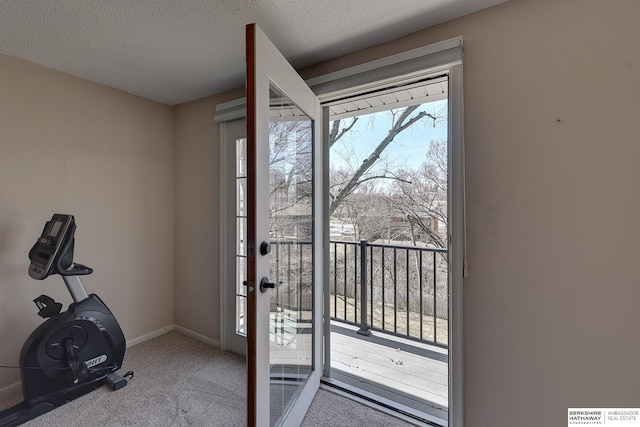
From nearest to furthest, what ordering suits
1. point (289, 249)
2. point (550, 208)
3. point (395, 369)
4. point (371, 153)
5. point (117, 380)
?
point (550, 208) < point (289, 249) < point (117, 380) < point (395, 369) < point (371, 153)

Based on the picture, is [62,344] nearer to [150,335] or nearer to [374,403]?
[150,335]

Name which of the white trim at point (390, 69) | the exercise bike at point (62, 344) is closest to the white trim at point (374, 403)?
the exercise bike at point (62, 344)

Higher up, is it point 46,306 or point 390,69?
point 390,69

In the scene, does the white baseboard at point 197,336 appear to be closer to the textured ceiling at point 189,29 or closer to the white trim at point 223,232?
the white trim at point 223,232

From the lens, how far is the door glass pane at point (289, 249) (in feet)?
4.16

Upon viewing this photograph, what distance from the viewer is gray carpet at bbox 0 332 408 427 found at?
1522 mm

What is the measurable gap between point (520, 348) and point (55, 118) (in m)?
3.28

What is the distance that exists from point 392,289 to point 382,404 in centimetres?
119

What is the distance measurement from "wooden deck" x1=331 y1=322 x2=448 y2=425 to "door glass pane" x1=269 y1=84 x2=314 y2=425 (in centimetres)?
55

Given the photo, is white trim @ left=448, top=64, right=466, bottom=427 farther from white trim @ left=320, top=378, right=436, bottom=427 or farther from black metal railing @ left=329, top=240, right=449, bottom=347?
black metal railing @ left=329, top=240, right=449, bottom=347

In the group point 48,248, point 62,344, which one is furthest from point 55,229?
point 62,344

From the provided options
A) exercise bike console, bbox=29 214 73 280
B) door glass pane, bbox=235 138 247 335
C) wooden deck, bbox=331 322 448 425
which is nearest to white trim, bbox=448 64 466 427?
wooden deck, bbox=331 322 448 425

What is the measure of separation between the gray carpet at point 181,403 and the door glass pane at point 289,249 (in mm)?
310

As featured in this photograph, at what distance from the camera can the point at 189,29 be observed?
1451 mm
